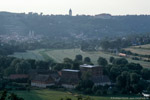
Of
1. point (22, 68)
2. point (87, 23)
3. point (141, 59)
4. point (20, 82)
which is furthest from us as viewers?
point (87, 23)

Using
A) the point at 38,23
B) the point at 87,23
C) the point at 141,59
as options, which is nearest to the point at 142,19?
the point at 87,23

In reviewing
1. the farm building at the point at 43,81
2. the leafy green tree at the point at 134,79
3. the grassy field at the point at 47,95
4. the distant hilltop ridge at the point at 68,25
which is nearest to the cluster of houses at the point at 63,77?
the farm building at the point at 43,81

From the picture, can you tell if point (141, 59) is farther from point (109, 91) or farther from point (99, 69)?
point (109, 91)

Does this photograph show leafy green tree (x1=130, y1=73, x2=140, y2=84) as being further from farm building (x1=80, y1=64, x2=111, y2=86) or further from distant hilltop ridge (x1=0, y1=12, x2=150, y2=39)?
distant hilltop ridge (x1=0, y1=12, x2=150, y2=39)

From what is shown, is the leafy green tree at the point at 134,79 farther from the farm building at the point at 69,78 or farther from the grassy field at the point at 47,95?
the farm building at the point at 69,78

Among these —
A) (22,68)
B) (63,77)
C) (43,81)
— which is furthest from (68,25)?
(43,81)

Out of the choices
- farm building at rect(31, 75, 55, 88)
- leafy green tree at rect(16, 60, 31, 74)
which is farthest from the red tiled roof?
farm building at rect(31, 75, 55, 88)
